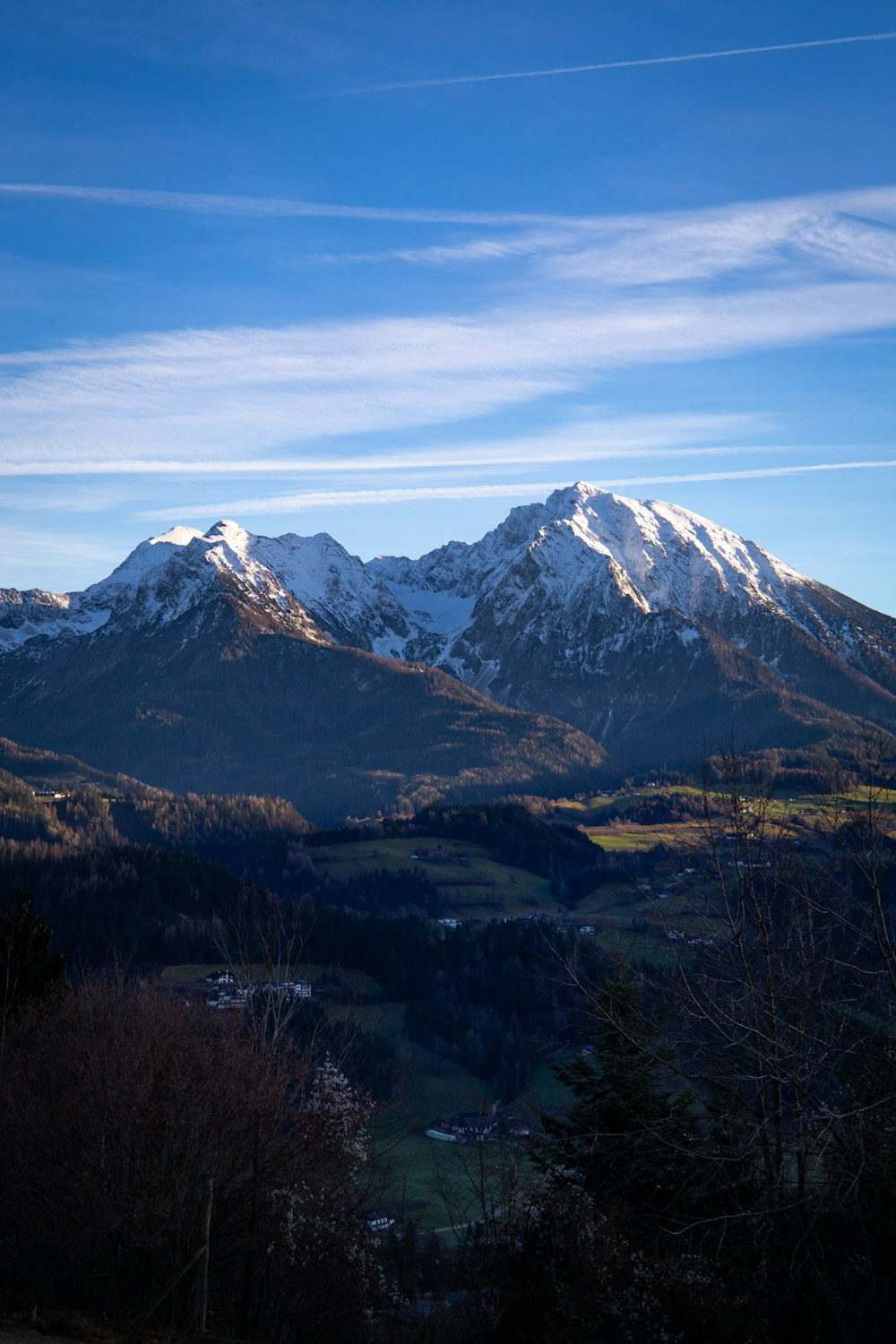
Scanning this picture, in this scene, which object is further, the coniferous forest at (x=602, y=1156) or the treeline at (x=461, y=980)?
the treeline at (x=461, y=980)

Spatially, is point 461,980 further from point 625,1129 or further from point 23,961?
point 625,1129

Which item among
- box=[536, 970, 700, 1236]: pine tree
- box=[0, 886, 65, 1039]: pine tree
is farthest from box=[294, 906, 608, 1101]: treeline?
box=[536, 970, 700, 1236]: pine tree

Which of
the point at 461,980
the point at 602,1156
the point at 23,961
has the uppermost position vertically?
the point at 23,961

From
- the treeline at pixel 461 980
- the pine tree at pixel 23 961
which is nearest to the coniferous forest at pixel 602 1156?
the pine tree at pixel 23 961

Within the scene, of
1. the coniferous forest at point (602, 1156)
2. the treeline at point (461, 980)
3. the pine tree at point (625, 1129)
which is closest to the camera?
the coniferous forest at point (602, 1156)

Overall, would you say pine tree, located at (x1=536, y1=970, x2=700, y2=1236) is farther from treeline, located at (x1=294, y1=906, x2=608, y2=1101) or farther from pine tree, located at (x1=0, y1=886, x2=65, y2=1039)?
treeline, located at (x1=294, y1=906, x2=608, y2=1101)

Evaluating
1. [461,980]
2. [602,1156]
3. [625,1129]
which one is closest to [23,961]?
[602,1156]

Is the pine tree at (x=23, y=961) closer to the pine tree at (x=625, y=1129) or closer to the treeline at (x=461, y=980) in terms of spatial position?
the pine tree at (x=625, y=1129)

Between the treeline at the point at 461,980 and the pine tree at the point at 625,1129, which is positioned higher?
the pine tree at the point at 625,1129

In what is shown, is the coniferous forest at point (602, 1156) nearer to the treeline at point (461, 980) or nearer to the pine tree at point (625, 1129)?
the pine tree at point (625, 1129)

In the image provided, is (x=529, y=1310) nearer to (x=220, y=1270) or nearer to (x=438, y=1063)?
(x=220, y=1270)

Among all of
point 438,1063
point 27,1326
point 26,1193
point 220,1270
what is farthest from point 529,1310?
point 438,1063

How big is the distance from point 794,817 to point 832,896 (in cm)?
673

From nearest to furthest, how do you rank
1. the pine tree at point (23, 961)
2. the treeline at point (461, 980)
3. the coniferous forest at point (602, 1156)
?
1. the coniferous forest at point (602, 1156)
2. the pine tree at point (23, 961)
3. the treeline at point (461, 980)
